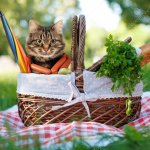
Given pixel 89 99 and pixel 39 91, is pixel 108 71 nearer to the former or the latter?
pixel 89 99

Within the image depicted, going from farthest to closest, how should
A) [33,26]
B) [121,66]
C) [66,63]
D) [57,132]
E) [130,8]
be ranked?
1. [130,8]
2. [33,26]
3. [66,63]
4. [121,66]
5. [57,132]

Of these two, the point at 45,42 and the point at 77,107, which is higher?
the point at 45,42

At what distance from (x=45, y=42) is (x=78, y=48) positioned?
7.6 inches

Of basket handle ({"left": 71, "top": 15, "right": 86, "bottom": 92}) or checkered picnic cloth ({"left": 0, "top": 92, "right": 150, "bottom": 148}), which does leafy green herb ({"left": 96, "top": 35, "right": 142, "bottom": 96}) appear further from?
checkered picnic cloth ({"left": 0, "top": 92, "right": 150, "bottom": 148})

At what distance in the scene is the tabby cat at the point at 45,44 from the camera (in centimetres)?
214

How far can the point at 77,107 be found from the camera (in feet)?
6.57

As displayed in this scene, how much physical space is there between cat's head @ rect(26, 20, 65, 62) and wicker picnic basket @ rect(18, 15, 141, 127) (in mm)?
146

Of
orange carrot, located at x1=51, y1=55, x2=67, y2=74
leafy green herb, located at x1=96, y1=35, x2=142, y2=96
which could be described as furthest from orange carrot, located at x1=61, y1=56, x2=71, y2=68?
leafy green herb, located at x1=96, y1=35, x2=142, y2=96

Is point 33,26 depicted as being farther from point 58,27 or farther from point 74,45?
point 74,45

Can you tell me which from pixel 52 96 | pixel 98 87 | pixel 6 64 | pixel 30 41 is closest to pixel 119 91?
pixel 98 87

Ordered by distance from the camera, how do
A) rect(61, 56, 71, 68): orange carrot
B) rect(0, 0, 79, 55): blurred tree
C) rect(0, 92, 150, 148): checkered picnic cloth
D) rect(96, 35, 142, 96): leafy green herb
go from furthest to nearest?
rect(0, 0, 79, 55): blurred tree
rect(61, 56, 71, 68): orange carrot
rect(96, 35, 142, 96): leafy green herb
rect(0, 92, 150, 148): checkered picnic cloth

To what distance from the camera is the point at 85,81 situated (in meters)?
1.99

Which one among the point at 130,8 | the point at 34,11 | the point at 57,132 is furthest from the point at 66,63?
the point at 34,11

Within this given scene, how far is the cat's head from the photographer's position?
215cm
